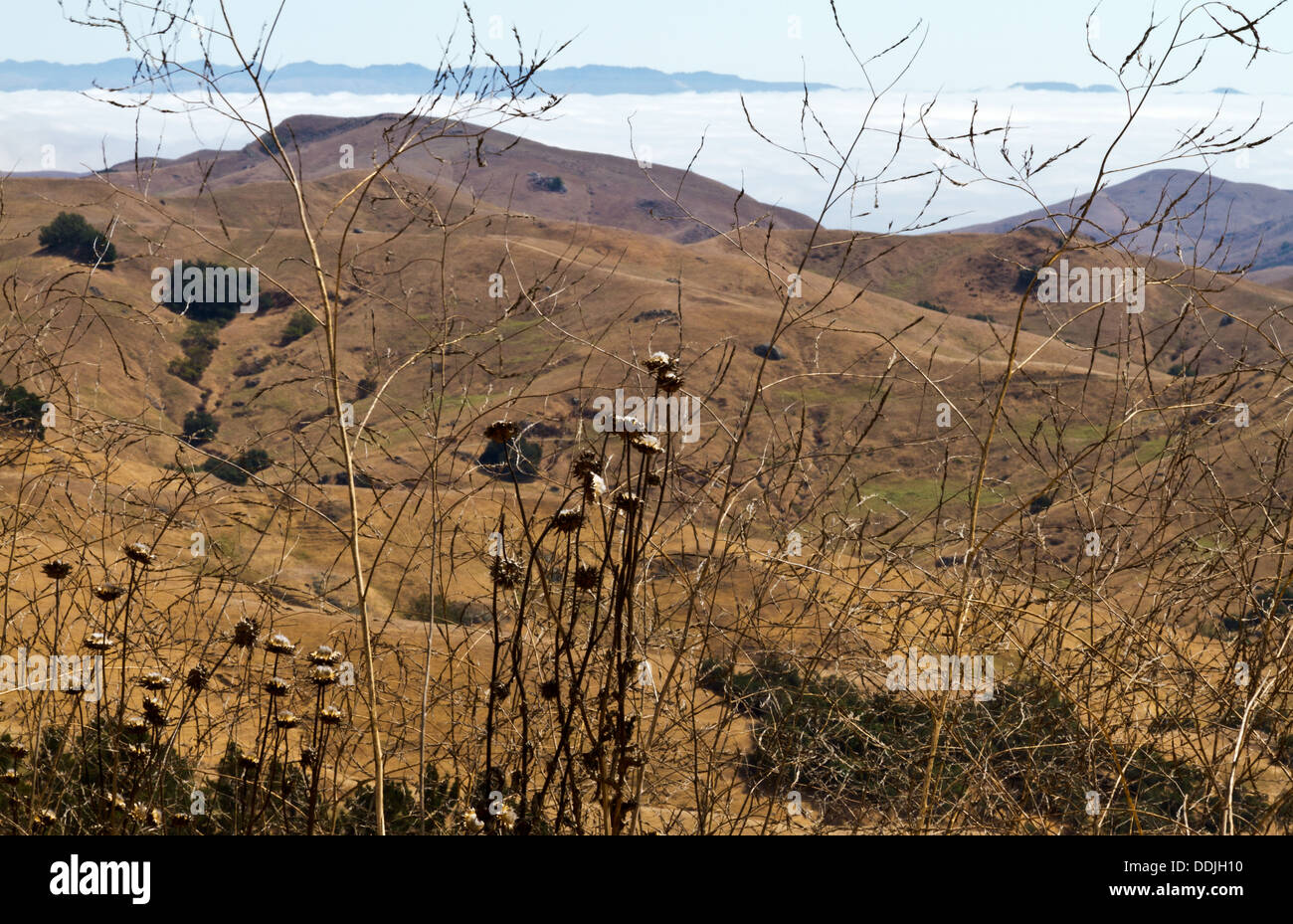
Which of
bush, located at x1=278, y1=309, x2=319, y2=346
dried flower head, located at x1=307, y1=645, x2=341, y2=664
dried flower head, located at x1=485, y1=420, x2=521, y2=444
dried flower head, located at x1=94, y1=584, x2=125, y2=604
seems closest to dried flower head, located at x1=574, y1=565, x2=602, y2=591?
dried flower head, located at x1=485, y1=420, x2=521, y2=444

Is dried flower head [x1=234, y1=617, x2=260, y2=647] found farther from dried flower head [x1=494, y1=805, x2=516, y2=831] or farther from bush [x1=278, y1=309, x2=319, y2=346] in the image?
bush [x1=278, y1=309, x2=319, y2=346]

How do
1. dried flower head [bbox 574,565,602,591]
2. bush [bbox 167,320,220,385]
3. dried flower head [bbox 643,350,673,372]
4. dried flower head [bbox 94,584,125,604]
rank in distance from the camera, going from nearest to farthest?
dried flower head [bbox 574,565,602,591] < dried flower head [bbox 643,350,673,372] < dried flower head [bbox 94,584,125,604] < bush [bbox 167,320,220,385]

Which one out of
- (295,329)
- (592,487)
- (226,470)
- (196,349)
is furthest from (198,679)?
(295,329)

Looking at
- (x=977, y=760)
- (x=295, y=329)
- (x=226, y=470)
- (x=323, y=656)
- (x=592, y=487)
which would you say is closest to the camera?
(x=592, y=487)

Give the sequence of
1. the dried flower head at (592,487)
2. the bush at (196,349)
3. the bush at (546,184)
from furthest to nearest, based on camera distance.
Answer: the bush at (546,184) < the bush at (196,349) < the dried flower head at (592,487)

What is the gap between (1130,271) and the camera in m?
2.97

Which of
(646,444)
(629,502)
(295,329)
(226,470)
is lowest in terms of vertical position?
(226,470)

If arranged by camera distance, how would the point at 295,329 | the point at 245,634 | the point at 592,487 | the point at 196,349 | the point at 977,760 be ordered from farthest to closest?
the point at 295,329, the point at 196,349, the point at 245,634, the point at 977,760, the point at 592,487

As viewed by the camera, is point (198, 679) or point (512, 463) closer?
point (512, 463)

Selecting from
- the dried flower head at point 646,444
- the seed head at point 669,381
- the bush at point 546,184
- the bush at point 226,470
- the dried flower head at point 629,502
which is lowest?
the bush at point 226,470

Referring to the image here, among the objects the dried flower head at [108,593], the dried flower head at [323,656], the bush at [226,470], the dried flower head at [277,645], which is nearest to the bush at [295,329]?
the bush at [226,470]

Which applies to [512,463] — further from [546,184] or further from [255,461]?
[546,184]

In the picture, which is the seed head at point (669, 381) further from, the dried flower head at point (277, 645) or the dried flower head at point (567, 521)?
the dried flower head at point (277, 645)

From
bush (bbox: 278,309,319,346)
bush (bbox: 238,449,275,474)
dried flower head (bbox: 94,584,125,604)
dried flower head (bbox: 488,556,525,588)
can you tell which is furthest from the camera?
bush (bbox: 278,309,319,346)
